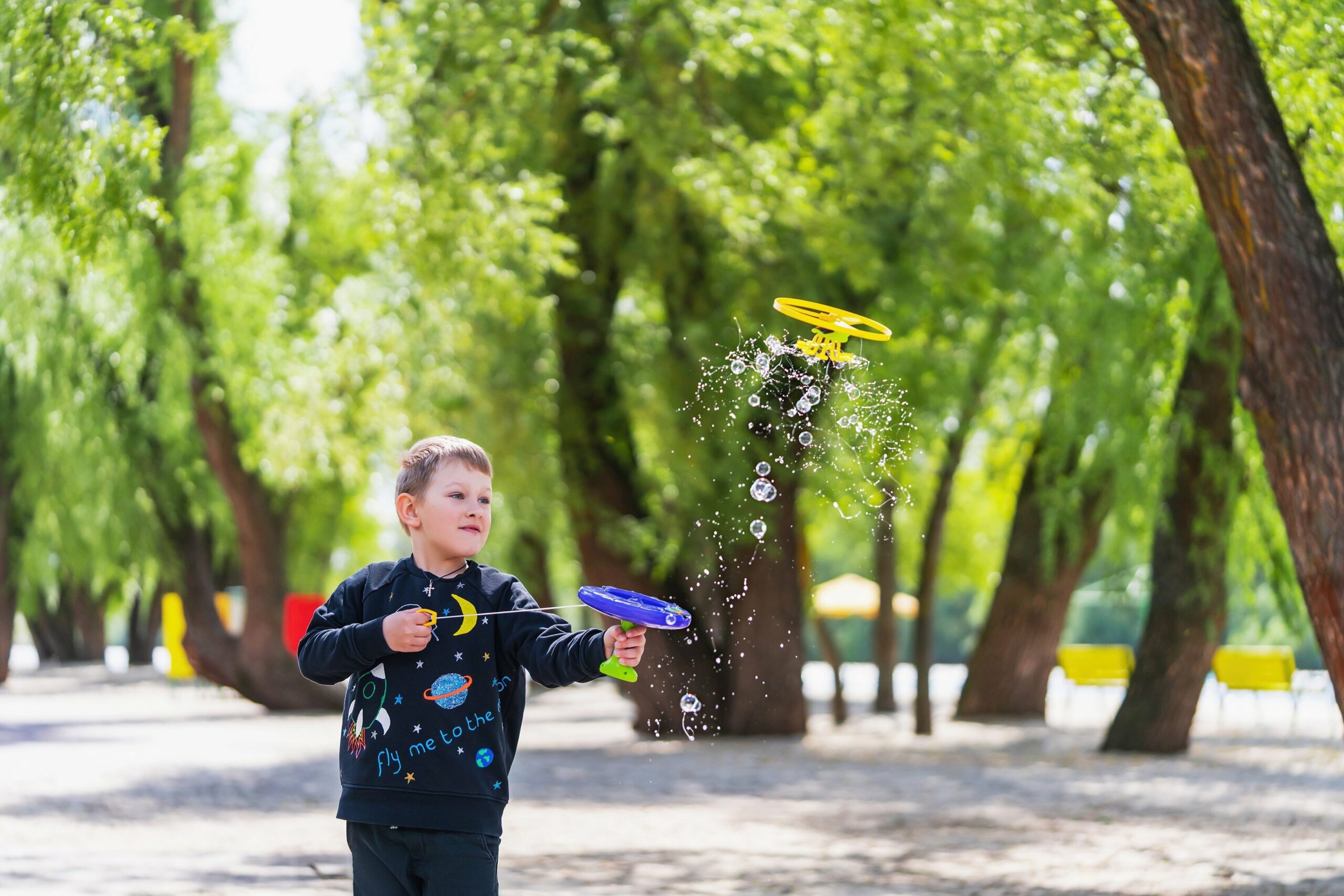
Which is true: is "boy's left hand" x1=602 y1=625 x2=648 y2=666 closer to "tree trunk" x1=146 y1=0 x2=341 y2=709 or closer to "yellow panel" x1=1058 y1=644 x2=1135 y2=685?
"tree trunk" x1=146 y1=0 x2=341 y2=709

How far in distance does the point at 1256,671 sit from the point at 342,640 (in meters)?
21.1

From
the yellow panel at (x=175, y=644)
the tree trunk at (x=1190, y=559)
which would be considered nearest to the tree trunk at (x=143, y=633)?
the yellow panel at (x=175, y=644)

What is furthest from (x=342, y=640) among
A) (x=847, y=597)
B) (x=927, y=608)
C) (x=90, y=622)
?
(x=90, y=622)

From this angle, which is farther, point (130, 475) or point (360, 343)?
point (130, 475)

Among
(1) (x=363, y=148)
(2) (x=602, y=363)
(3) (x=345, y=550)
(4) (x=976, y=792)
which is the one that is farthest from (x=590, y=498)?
(3) (x=345, y=550)

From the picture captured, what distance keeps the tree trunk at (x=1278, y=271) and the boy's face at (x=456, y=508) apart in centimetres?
399

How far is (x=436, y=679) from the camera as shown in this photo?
3.86 meters

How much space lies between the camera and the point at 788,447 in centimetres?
1466

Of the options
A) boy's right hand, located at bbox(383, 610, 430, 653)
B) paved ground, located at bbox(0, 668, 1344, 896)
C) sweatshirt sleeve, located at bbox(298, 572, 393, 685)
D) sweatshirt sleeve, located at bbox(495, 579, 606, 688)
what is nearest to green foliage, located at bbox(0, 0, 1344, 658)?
sweatshirt sleeve, located at bbox(495, 579, 606, 688)

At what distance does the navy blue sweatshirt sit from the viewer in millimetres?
3785

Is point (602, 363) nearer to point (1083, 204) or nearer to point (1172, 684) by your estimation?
point (1083, 204)

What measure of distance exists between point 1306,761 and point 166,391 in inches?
545

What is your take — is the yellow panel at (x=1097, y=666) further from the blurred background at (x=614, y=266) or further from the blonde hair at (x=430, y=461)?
the blonde hair at (x=430, y=461)

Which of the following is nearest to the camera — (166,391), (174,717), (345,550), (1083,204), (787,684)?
(1083,204)
